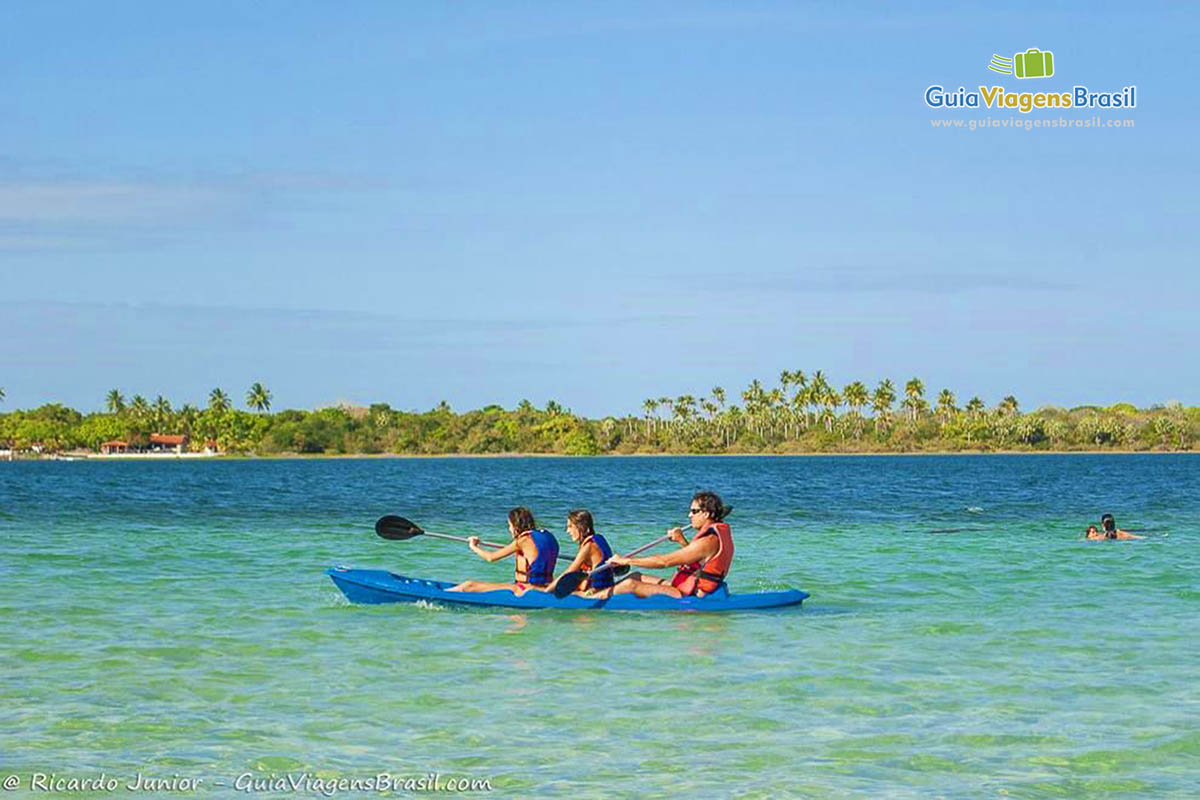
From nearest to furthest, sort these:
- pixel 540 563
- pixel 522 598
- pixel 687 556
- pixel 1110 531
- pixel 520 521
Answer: pixel 687 556 → pixel 522 598 → pixel 540 563 → pixel 520 521 → pixel 1110 531

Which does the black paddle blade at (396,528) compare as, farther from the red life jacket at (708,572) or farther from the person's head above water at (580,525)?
the red life jacket at (708,572)

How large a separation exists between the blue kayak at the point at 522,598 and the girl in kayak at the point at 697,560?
0.37 feet

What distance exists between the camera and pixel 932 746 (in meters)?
10.5

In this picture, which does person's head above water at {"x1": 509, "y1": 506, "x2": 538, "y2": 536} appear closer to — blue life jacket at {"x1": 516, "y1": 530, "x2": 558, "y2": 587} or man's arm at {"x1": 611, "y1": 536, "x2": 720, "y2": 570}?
blue life jacket at {"x1": 516, "y1": 530, "x2": 558, "y2": 587}

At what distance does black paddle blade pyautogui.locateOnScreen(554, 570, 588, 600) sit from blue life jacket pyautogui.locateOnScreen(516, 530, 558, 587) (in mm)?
502

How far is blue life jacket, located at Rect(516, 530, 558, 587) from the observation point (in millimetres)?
17672

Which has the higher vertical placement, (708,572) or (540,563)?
(540,563)

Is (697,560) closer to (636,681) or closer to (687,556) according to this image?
(687,556)

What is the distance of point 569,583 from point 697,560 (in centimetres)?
154

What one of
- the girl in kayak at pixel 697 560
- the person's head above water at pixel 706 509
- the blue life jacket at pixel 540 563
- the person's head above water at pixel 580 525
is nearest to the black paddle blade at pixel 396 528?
the blue life jacket at pixel 540 563

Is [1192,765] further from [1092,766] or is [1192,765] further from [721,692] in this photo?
[721,692]

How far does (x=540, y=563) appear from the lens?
1766cm

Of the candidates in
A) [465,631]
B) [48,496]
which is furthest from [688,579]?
[48,496]

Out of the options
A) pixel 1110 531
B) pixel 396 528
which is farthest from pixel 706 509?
pixel 1110 531
